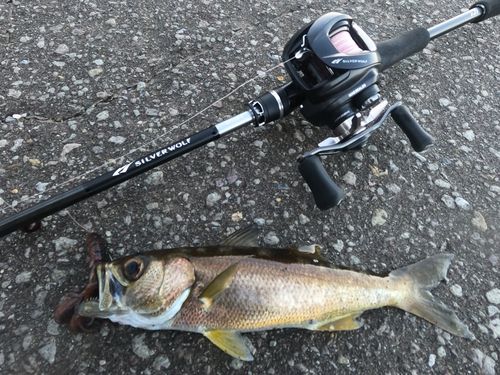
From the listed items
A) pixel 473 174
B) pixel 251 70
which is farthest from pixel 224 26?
pixel 473 174

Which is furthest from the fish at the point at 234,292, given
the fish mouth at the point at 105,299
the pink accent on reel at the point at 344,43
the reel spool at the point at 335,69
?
the pink accent on reel at the point at 344,43

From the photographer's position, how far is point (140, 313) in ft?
5.58

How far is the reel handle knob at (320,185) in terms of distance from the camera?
6.56 ft

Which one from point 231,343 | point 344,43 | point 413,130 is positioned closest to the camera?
point 231,343

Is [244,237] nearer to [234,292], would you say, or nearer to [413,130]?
[234,292]

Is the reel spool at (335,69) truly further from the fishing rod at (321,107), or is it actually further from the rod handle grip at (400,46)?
the rod handle grip at (400,46)

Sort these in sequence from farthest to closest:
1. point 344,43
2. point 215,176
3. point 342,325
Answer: point 215,176, point 344,43, point 342,325

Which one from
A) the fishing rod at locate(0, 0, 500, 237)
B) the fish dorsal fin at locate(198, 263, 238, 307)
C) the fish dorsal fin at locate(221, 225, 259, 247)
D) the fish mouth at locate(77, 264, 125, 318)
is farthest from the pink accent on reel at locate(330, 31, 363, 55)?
the fish mouth at locate(77, 264, 125, 318)

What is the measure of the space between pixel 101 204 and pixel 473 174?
282 centimetres

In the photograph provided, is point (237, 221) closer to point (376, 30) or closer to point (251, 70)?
point (251, 70)

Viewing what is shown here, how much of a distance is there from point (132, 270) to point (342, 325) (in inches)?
45.9

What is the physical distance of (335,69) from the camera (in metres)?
2.06

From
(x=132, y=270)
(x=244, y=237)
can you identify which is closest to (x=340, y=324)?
(x=244, y=237)

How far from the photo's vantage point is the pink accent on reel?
2.16 meters
